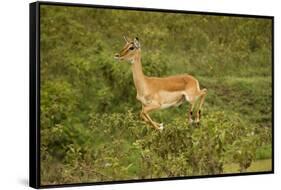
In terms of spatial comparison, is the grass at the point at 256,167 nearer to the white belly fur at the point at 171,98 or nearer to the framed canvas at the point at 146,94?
the framed canvas at the point at 146,94

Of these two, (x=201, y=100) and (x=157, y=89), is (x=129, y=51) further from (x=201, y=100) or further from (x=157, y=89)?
(x=201, y=100)

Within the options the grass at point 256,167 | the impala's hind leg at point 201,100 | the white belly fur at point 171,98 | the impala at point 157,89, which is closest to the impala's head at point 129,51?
the impala at point 157,89

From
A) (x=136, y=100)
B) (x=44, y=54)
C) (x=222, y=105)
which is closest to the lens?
(x=44, y=54)

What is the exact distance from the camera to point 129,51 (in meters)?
4.73

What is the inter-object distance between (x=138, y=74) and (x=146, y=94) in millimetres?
152

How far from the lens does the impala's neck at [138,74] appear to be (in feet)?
15.6

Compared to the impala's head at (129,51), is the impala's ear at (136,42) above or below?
above

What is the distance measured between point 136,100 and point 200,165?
0.69 metres

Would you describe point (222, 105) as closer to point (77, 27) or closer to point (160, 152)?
point (160, 152)

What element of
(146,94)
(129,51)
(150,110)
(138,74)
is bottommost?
(150,110)

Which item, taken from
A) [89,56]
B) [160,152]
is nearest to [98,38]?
[89,56]

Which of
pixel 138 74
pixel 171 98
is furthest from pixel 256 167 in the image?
pixel 138 74

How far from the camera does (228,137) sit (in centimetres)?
512

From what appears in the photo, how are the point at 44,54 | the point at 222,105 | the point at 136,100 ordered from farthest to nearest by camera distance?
the point at 222,105 < the point at 136,100 < the point at 44,54
